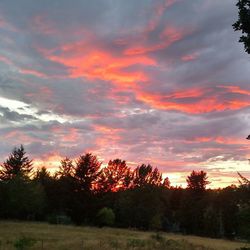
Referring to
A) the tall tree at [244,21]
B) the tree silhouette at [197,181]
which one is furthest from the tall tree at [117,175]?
the tall tree at [244,21]

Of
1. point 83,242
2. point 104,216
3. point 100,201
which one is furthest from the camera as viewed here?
point 100,201

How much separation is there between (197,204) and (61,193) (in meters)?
35.7

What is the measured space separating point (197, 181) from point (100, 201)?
36866 mm

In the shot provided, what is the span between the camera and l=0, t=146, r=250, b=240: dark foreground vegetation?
8094 centimetres

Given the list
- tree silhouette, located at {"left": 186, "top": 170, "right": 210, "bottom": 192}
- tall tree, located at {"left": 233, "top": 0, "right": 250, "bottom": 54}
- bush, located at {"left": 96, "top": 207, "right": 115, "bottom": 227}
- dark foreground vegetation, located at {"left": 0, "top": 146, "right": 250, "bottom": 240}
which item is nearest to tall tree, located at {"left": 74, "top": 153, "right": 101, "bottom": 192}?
dark foreground vegetation, located at {"left": 0, "top": 146, "right": 250, "bottom": 240}

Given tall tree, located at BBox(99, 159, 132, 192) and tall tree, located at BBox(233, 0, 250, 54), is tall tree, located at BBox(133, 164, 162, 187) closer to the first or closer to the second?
tall tree, located at BBox(99, 159, 132, 192)

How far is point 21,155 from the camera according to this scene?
10769 centimetres

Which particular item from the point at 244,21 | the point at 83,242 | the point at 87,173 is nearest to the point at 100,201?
the point at 87,173

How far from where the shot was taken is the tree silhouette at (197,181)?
11294 centimetres

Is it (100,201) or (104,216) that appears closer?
(104,216)

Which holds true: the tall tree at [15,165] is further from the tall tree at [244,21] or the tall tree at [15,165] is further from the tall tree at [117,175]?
the tall tree at [244,21]

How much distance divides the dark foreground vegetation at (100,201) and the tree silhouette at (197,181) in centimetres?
103

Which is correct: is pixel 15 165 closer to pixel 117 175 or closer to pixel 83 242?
pixel 117 175

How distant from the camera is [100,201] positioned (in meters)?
87.0
